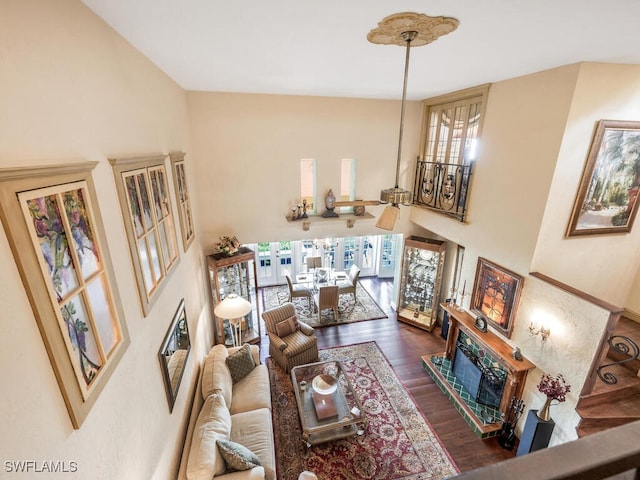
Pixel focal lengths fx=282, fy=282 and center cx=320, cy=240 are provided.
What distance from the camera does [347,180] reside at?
5707mm

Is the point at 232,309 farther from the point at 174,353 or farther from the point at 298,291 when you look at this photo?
the point at 298,291

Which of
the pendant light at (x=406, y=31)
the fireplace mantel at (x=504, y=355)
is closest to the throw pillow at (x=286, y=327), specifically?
the fireplace mantel at (x=504, y=355)

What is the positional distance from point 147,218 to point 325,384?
3442 millimetres

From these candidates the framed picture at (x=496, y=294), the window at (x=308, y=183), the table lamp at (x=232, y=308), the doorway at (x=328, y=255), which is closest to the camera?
the framed picture at (x=496, y=294)

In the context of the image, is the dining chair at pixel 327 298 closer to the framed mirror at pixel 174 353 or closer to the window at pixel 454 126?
the framed mirror at pixel 174 353

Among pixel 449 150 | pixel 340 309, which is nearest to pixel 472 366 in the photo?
pixel 340 309

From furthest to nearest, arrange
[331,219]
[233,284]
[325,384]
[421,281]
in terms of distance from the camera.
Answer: [421,281] → [331,219] → [233,284] → [325,384]

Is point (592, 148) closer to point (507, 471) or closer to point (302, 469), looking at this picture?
point (507, 471)

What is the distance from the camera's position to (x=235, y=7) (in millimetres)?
1877

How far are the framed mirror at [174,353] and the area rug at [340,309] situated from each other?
3609 millimetres

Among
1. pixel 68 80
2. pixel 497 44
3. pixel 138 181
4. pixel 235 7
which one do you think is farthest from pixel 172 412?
pixel 497 44

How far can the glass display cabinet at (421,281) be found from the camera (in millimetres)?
5934

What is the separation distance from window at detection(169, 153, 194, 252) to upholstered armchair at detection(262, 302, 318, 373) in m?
2.14

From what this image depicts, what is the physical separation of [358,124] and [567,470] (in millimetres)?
5447
